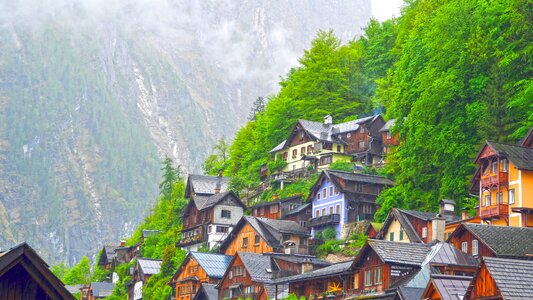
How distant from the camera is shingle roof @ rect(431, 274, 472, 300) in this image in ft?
147

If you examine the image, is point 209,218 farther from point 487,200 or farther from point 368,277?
point 368,277

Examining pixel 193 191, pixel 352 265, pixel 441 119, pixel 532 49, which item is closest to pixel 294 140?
pixel 193 191

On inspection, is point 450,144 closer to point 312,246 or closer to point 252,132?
point 312,246

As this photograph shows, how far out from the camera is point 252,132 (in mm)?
144625

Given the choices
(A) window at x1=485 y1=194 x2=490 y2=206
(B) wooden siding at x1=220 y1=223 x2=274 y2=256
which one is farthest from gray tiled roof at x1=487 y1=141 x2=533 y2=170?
(B) wooden siding at x1=220 y1=223 x2=274 y2=256

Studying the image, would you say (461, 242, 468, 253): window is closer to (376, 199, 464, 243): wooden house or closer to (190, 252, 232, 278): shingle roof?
(376, 199, 464, 243): wooden house

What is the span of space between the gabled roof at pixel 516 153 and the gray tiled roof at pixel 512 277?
26752 millimetres

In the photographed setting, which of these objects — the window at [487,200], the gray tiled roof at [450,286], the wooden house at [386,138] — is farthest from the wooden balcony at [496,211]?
the wooden house at [386,138]

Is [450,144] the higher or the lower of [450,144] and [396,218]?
the higher

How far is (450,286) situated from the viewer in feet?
150

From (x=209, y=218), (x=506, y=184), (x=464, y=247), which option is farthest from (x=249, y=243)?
(x=464, y=247)

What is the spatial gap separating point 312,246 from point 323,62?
4618 centimetres

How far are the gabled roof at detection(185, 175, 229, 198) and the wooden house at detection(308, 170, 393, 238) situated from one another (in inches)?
1032

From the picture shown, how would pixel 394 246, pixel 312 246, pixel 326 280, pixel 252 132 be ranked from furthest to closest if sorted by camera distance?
pixel 252 132 → pixel 312 246 → pixel 326 280 → pixel 394 246
